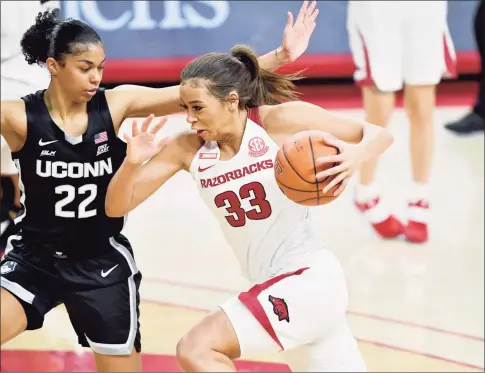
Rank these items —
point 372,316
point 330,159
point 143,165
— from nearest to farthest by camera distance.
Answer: point 330,159 < point 143,165 < point 372,316

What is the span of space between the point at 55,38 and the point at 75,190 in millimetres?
521

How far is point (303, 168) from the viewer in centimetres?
315

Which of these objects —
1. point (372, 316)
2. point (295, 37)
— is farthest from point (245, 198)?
point (372, 316)

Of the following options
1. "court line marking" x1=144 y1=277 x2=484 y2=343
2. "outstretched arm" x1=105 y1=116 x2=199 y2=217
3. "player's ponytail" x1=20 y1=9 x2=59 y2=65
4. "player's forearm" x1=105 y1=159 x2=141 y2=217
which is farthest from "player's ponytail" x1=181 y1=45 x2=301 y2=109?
"court line marking" x1=144 y1=277 x2=484 y2=343

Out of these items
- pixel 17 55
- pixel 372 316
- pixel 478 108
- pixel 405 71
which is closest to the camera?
pixel 372 316

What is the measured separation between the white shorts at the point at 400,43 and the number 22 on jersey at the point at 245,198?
3.08 meters

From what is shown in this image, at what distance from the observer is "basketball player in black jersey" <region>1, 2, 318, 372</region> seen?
130 inches

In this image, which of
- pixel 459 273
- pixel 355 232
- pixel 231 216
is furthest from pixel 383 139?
pixel 355 232

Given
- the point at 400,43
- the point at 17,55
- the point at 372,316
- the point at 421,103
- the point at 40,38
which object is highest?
the point at 40,38

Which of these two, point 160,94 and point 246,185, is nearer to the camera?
point 246,185

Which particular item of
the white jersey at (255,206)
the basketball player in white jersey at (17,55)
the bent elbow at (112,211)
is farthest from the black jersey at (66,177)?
the basketball player in white jersey at (17,55)

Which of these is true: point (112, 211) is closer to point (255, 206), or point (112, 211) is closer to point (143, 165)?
point (143, 165)

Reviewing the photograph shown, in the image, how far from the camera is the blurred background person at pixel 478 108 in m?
7.71

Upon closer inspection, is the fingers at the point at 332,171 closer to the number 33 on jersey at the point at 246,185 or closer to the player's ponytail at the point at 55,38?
the number 33 on jersey at the point at 246,185
